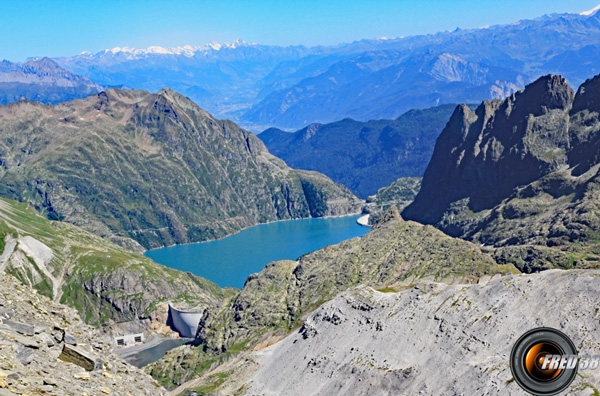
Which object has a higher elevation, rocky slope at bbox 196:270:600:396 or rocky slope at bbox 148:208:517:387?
rocky slope at bbox 196:270:600:396

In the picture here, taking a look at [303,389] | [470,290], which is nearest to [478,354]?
[470,290]

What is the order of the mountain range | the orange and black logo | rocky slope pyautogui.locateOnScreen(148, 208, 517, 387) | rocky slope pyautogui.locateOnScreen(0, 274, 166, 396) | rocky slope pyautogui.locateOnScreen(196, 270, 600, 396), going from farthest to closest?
rocky slope pyautogui.locateOnScreen(148, 208, 517, 387)
the mountain range
rocky slope pyautogui.locateOnScreen(196, 270, 600, 396)
the orange and black logo
rocky slope pyautogui.locateOnScreen(0, 274, 166, 396)

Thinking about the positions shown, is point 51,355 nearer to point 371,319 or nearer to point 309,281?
point 371,319

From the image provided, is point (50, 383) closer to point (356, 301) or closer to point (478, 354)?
point (478, 354)

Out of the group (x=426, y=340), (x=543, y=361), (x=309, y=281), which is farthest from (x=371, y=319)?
(x=543, y=361)

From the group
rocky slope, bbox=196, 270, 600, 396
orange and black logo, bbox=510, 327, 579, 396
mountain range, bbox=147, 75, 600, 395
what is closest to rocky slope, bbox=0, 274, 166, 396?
orange and black logo, bbox=510, 327, 579, 396

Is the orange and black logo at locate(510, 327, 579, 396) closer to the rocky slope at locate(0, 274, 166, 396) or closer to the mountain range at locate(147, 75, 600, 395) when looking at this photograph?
the rocky slope at locate(0, 274, 166, 396)
